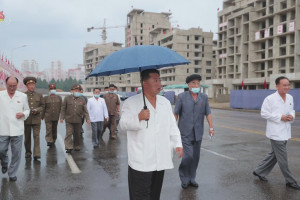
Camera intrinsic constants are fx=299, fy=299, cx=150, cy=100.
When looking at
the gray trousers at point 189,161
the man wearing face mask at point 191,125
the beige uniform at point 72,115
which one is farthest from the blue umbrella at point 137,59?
the beige uniform at point 72,115

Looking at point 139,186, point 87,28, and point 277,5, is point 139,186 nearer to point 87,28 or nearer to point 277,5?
point 277,5

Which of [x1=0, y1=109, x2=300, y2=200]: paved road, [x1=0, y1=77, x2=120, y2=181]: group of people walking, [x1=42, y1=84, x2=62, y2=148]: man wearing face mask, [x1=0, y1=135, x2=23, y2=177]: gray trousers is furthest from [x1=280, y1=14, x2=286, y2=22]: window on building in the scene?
[x1=0, y1=135, x2=23, y2=177]: gray trousers

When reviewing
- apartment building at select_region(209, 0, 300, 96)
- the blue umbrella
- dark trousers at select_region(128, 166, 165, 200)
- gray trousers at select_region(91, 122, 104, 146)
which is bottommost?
gray trousers at select_region(91, 122, 104, 146)

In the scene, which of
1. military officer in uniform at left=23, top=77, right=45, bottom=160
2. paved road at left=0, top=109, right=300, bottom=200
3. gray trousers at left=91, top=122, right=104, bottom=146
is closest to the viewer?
paved road at left=0, top=109, right=300, bottom=200

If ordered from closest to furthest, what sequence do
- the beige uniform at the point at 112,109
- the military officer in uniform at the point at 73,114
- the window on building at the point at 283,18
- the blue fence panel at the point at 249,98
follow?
1. the military officer in uniform at the point at 73,114
2. the beige uniform at the point at 112,109
3. the blue fence panel at the point at 249,98
4. the window on building at the point at 283,18

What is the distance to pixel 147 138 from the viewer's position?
3109 mm

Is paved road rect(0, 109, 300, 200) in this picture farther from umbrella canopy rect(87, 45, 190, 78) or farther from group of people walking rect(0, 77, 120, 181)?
umbrella canopy rect(87, 45, 190, 78)

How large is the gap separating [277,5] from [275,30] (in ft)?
15.2

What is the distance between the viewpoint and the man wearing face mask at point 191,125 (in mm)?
5000

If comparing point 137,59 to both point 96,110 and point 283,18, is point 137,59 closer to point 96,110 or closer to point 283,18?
point 96,110

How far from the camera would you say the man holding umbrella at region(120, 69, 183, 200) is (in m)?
3.10

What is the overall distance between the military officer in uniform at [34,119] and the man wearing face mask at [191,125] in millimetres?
3789

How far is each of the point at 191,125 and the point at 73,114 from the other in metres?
4.03

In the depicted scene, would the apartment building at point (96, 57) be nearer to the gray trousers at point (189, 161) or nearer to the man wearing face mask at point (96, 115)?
the man wearing face mask at point (96, 115)
